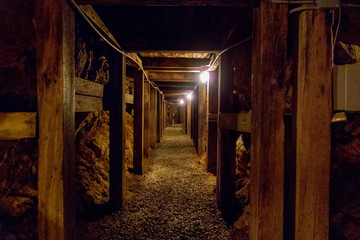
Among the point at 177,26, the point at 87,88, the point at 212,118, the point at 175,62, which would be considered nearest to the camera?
the point at 87,88

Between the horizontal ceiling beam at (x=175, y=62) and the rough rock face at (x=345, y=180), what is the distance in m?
3.56

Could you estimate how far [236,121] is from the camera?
2615mm

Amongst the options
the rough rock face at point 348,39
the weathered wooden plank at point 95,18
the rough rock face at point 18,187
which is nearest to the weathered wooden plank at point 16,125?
the rough rock face at point 18,187

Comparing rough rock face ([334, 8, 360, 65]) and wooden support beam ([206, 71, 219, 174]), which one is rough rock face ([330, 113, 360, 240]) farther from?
wooden support beam ([206, 71, 219, 174])

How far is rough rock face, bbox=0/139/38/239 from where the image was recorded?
233cm

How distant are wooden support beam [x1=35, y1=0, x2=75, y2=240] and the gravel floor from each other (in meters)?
1.22

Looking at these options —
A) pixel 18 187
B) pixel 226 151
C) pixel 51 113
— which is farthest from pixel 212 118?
pixel 18 187

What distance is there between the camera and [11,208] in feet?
7.73

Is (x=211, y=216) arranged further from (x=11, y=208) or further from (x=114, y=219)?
(x=11, y=208)

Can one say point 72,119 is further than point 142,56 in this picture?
No

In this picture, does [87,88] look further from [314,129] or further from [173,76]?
[173,76]

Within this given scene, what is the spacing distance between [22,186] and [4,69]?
1472mm

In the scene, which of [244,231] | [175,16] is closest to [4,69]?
[175,16]

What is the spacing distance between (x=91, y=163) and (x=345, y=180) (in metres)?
3.70
